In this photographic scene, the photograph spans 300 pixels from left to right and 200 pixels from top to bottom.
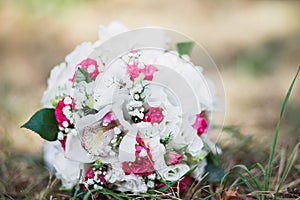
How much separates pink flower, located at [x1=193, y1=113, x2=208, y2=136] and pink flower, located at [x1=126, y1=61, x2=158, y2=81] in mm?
138

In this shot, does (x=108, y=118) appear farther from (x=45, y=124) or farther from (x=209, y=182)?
(x=209, y=182)

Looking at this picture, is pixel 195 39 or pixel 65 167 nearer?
pixel 65 167

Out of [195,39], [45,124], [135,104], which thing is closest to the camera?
[135,104]

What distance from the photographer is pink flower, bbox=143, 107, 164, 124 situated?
937 mm

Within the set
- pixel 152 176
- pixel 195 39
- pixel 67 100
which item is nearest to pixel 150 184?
pixel 152 176

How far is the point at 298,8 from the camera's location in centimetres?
238

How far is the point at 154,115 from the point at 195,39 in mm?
1365

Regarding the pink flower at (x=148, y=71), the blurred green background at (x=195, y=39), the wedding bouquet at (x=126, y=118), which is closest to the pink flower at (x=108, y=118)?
the wedding bouquet at (x=126, y=118)

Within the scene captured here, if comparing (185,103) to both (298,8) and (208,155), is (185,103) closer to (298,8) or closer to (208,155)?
(208,155)

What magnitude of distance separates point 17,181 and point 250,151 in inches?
24.6

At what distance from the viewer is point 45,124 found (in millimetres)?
1021

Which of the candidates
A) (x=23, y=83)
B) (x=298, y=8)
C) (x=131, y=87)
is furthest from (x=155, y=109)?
(x=298, y=8)

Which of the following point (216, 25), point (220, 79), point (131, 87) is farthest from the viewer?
point (216, 25)

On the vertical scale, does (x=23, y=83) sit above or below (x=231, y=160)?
above
